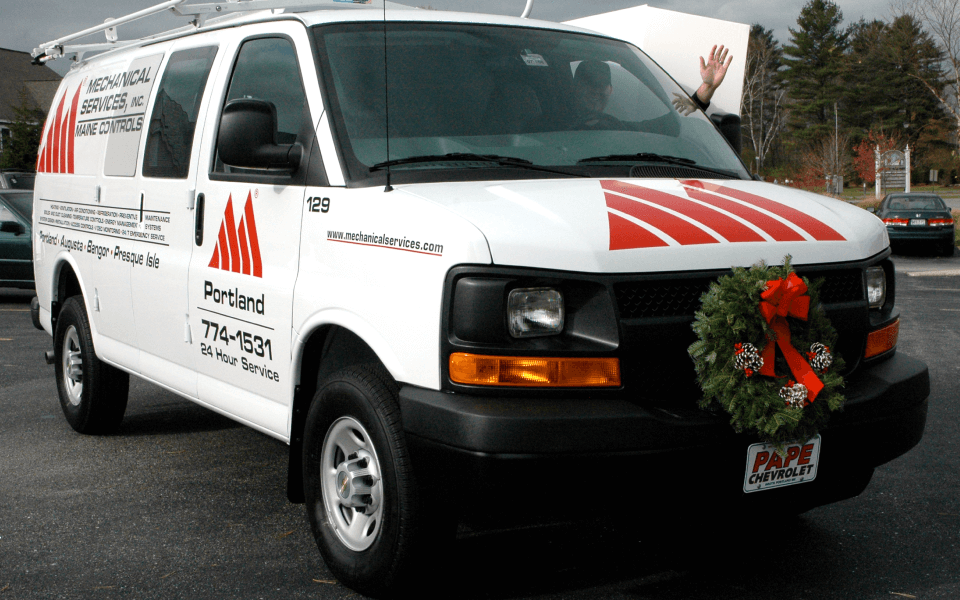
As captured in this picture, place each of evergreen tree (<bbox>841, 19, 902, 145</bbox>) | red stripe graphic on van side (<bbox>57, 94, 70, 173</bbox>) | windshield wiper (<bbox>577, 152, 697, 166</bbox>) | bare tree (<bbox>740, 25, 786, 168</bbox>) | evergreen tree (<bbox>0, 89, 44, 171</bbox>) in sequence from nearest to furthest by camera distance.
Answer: windshield wiper (<bbox>577, 152, 697, 166</bbox>)
red stripe graphic on van side (<bbox>57, 94, 70, 173</bbox>)
evergreen tree (<bbox>0, 89, 44, 171</bbox>)
bare tree (<bbox>740, 25, 786, 168</bbox>)
evergreen tree (<bbox>841, 19, 902, 145</bbox>)

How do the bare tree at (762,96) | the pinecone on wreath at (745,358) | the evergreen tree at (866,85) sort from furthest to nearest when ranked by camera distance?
the evergreen tree at (866,85)
the bare tree at (762,96)
the pinecone on wreath at (745,358)

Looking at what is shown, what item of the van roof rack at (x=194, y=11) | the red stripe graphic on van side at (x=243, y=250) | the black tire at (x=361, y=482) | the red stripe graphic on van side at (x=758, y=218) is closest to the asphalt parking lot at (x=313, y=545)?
the black tire at (x=361, y=482)

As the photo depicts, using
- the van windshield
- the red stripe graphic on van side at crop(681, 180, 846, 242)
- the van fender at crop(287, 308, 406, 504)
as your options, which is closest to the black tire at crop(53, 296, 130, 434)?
the van fender at crop(287, 308, 406, 504)

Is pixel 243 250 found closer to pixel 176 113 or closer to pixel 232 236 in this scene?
pixel 232 236

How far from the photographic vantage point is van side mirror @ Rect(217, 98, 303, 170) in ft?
12.3

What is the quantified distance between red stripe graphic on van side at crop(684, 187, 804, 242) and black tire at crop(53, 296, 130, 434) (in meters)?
3.79

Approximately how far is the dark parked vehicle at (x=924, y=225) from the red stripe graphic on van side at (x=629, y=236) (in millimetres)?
22319

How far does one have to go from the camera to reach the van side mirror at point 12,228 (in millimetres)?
13641

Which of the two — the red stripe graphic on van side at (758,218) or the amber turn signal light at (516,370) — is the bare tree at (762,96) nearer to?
the red stripe graphic on van side at (758,218)

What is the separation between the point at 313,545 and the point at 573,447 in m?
1.66

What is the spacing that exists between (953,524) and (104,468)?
4.11 m

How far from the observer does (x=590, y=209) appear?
3.29 meters

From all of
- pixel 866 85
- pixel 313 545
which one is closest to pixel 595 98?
pixel 313 545

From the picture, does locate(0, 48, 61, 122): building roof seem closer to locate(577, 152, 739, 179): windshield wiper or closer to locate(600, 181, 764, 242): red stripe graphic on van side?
locate(577, 152, 739, 179): windshield wiper
